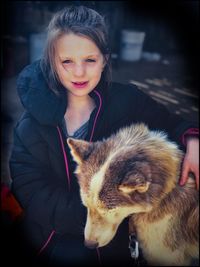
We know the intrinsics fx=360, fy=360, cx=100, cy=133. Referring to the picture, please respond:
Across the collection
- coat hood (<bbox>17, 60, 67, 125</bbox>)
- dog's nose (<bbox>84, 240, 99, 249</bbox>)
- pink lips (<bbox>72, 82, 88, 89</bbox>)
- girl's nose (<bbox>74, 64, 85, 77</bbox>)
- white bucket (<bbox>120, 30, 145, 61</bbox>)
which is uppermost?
white bucket (<bbox>120, 30, 145, 61</bbox>)

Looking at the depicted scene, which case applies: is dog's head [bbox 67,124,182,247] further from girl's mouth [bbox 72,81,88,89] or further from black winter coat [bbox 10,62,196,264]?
girl's mouth [bbox 72,81,88,89]

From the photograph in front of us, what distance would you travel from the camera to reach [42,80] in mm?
1062

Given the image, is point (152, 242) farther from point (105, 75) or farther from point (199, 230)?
point (105, 75)

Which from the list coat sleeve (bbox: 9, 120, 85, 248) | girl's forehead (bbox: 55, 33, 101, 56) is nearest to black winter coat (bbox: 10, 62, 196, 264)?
coat sleeve (bbox: 9, 120, 85, 248)

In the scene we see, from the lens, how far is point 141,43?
1.25 metres

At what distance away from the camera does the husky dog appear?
3.33 ft

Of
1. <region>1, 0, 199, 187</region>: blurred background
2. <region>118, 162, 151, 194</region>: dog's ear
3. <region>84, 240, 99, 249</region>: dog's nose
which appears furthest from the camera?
<region>1, 0, 199, 187</region>: blurred background

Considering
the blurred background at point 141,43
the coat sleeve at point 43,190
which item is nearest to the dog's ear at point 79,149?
the coat sleeve at point 43,190

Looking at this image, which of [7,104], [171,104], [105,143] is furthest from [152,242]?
[7,104]

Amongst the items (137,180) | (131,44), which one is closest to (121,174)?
(137,180)

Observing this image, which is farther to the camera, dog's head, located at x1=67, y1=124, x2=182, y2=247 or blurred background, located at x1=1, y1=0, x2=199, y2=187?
blurred background, located at x1=1, y1=0, x2=199, y2=187

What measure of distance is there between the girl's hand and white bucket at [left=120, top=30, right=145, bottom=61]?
1.24 ft

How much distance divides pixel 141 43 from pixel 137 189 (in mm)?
532

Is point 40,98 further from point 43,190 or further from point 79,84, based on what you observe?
point 43,190
